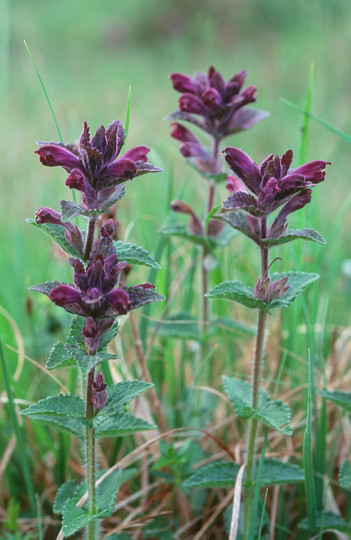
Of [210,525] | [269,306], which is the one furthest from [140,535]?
[269,306]

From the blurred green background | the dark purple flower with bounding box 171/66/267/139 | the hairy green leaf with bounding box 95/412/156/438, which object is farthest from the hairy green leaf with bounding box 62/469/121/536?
the dark purple flower with bounding box 171/66/267/139

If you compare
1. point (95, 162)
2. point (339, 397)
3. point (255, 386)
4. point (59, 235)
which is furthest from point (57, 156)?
point (339, 397)

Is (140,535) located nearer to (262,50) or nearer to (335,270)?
(335,270)

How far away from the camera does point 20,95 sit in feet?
29.0

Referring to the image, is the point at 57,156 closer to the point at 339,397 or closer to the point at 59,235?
the point at 59,235

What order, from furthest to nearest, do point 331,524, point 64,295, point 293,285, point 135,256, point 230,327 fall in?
point 230,327, point 331,524, point 293,285, point 135,256, point 64,295

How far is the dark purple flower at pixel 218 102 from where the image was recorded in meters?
2.11

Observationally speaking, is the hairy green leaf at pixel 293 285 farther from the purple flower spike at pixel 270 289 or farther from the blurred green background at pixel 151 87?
the blurred green background at pixel 151 87

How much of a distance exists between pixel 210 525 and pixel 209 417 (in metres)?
0.42

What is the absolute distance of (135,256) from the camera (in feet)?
4.67

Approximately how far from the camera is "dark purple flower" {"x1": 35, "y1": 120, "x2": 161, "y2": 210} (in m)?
1.38

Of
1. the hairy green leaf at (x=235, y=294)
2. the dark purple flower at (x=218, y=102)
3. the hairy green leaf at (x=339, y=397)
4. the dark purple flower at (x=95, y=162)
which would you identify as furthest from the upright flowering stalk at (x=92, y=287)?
the dark purple flower at (x=218, y=102)

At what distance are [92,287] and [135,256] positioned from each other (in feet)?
0.44

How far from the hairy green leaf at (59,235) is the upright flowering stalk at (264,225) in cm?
36
